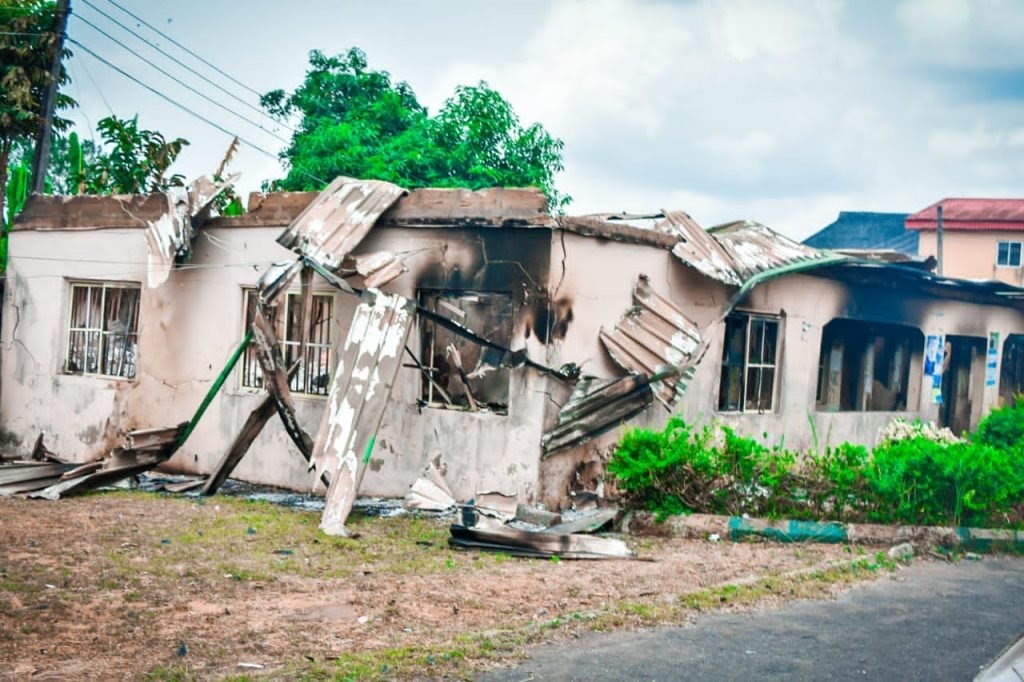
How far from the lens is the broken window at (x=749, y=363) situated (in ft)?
45.6

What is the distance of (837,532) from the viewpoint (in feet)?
33.0

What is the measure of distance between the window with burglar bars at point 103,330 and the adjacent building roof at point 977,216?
37.7 meters

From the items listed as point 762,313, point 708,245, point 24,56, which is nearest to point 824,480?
point 708,245

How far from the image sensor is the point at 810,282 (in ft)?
49.3

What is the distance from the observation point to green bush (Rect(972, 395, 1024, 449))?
13.4m

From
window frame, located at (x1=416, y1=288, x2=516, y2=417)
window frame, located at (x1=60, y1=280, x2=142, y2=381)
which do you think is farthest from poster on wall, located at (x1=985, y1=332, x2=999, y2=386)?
window frame, located at (x1=60, y1=280, x2=142, y2=381)

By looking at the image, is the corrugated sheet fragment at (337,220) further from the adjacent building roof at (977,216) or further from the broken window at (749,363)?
the adjacent building roof at (977,216)

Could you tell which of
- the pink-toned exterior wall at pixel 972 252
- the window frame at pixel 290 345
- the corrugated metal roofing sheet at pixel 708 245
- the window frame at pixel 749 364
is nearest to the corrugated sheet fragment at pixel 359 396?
the window frame at pixel 290 345

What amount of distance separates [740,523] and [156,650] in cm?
570

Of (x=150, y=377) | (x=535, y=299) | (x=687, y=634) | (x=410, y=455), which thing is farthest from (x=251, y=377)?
(x=687, y=634)

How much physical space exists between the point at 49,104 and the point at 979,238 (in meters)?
37.0

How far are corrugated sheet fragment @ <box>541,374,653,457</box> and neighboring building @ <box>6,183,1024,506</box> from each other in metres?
0.02

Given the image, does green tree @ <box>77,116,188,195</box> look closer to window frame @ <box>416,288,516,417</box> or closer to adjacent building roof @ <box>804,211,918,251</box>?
window frame @ <box>416,288,516,417</box>

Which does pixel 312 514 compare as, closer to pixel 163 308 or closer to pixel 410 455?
pixel 410 455
